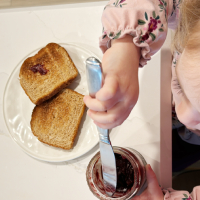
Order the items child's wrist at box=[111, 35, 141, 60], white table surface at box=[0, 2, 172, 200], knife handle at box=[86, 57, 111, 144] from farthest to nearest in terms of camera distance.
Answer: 1. white table surface at box=[0, 2, 172, 200]
2. child's wrist at box=[111, 35, 141, 60]
3. knife handle at box=[86, 57, 111, 144]

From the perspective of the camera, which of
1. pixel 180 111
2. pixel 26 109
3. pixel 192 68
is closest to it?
pixel 192 68

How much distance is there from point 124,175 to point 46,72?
0.36m

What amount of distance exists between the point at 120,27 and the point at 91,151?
319 mm

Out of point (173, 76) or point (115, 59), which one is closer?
point (115, 59)

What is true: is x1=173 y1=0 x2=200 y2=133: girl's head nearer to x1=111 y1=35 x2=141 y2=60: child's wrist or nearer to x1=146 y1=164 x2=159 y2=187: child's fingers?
x1=111 y1=35 x2=141 y2=60: child's wrist

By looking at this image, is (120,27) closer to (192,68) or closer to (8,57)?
(192,68)

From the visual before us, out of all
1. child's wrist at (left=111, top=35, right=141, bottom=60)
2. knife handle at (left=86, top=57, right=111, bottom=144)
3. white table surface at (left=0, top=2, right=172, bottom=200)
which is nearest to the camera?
knife handle at (left=86, top=57, right=111, bottom=144)

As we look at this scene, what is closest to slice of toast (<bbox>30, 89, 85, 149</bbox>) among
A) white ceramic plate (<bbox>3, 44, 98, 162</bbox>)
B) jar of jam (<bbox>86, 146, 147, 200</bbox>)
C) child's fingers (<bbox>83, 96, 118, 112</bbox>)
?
white ceramic plate (<bbox>3, 44, 98, 162</bbox>)

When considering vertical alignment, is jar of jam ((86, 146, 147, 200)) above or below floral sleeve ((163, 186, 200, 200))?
above

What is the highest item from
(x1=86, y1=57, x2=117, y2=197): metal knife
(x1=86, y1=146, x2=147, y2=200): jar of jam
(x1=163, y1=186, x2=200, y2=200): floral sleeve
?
(x1=86, y1=57, x2=117, y2=197): metal knife

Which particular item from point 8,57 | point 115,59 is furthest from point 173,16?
point 8,57

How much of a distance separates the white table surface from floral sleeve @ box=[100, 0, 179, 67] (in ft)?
0.50

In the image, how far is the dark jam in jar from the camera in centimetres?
44

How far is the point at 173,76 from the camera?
1.89ft
